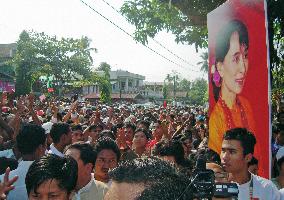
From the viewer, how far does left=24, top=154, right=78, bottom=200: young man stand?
2633 mm

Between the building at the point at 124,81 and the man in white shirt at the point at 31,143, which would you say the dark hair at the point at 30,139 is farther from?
the building at the point at 124,81

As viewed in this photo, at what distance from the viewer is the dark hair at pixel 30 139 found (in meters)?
3.99

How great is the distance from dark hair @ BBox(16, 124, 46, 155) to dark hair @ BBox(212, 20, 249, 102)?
7.10 feet

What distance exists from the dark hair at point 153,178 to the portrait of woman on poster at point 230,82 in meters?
2.76

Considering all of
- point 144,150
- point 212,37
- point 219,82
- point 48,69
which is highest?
point 48,69

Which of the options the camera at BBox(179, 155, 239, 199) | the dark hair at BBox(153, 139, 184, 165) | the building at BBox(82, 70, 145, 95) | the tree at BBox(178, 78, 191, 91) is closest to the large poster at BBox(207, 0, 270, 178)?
the dark hair at BBox(153, 139, 184, 165)

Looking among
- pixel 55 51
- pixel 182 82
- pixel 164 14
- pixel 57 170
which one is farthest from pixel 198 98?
pixel 57 170

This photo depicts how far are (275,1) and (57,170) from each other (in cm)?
588

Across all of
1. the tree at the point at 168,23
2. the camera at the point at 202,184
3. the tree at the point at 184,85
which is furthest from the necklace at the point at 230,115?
the tree at the point at 184,85

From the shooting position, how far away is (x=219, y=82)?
15.3 ft

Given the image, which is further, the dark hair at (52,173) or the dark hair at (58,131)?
the dark hair at (58,131)

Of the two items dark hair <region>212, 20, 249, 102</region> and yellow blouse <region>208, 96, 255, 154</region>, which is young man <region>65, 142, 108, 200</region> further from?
dark hair <region>212, 20, 249, 102</region>

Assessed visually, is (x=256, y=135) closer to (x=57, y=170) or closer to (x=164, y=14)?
(x=57, y=170)

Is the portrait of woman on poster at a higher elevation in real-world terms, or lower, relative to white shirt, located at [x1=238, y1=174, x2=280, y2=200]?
higher
